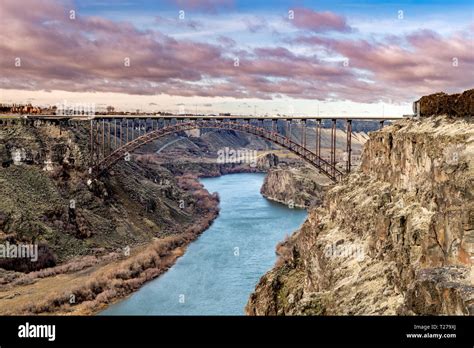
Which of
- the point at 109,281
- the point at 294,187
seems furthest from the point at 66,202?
the point at 294,187

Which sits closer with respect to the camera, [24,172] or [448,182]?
[448,182]

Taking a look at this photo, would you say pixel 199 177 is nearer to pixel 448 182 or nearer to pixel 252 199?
pixel 252 199

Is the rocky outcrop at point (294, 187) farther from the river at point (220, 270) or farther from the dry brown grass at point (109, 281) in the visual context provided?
the dry brown grass at point (109, 281)

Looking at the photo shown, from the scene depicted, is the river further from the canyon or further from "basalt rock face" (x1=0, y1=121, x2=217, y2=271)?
"basalt rock face" (x1=0, y1=121, x2=217, y2=271)
